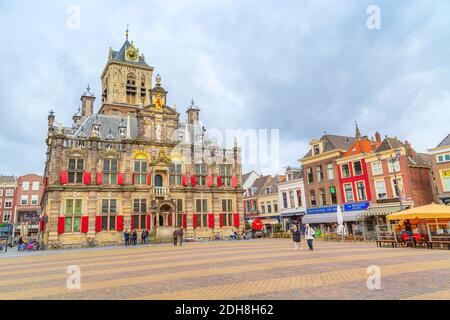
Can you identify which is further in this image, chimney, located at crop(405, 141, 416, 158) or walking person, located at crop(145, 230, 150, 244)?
chimney, located at crop(405, 141, 416, 158)

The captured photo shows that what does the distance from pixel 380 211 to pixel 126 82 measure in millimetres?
42319

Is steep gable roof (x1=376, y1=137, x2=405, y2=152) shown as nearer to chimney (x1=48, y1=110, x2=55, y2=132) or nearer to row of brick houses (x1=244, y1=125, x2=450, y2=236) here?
row of brick houses (x1=244, y1=125, x2=450, y2=236)

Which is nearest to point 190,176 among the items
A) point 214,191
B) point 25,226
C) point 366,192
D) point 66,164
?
point 214,191

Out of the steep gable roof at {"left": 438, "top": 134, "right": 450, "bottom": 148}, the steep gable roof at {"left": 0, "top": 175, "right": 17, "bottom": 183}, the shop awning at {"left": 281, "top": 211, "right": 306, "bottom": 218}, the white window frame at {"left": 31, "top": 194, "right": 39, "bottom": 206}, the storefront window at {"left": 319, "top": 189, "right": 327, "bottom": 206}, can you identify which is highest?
the steep gable roof at {"left": 0, "top": 175, "right": 17, "bottom": 183}

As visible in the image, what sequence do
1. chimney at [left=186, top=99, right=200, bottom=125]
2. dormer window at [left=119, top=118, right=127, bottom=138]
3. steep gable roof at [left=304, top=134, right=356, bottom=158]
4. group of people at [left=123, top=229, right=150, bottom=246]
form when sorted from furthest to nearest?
chimney at [left=186, top=99, right=200, bottom=125], steep gable roof at [left=304, top=134, right=356, bottom=158], dormer window at [left=119, top=118, right=127, bottom=138], group of people at [left=123, top=229, right=150, bottom=246]

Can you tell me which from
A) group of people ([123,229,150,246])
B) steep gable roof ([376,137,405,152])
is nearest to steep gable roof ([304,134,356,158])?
steep gable roof ([376,137,405,152])

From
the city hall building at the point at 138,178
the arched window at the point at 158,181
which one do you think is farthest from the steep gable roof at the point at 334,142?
the arched window at the point at 158,181

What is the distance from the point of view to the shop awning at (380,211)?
31050mm

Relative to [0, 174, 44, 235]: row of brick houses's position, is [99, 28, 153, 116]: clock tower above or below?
above

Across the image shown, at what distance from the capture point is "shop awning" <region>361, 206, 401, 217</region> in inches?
1222

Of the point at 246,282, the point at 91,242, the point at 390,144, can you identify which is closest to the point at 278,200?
the point at 390,144

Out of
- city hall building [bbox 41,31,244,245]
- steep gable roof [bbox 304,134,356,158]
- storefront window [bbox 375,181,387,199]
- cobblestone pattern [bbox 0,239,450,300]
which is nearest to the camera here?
cobblestone pattern [bbox 0,239,450,300]

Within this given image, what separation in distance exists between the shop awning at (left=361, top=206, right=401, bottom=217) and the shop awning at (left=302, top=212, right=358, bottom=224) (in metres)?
1.26

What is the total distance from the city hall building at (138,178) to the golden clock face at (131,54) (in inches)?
432
